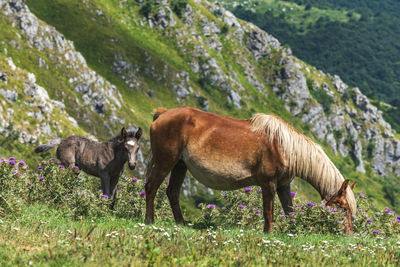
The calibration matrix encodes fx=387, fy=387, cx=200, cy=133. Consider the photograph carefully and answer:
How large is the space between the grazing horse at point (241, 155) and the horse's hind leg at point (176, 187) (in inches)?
10.6

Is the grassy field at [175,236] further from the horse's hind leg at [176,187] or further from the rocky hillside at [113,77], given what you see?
the rocky hillside at [113,77]

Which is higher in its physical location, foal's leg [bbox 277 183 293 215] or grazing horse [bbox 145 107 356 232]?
grazing horse [bbox 145 107 356 232]

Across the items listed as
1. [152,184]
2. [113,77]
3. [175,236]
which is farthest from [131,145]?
[113,77]

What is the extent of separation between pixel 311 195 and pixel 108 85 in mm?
79327

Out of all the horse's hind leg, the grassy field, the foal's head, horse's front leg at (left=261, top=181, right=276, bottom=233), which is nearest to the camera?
the grassy field

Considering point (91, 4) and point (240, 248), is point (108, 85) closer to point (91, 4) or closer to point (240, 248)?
point (91, 4)

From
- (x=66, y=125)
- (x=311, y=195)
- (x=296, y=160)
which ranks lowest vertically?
(x=311, y=195)

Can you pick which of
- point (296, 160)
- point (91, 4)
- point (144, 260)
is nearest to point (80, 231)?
point (144, 260)

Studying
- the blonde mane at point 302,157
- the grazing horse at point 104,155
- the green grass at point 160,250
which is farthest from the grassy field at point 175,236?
the grazing horse at point 104,155

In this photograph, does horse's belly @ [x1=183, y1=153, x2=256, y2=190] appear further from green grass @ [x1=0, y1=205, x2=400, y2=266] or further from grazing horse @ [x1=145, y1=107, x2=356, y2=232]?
green grass @ [x1=0, y1=205, x2=400, y2=266]

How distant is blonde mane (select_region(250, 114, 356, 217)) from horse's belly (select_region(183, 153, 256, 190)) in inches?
38.0

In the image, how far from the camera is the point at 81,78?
11919 centimetres

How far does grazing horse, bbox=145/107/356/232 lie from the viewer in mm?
8883

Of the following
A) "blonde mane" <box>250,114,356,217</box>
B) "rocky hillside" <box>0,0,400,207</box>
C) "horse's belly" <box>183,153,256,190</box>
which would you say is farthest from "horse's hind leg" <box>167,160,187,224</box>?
"rocky hillside" <box>0,0,400,207</box>
